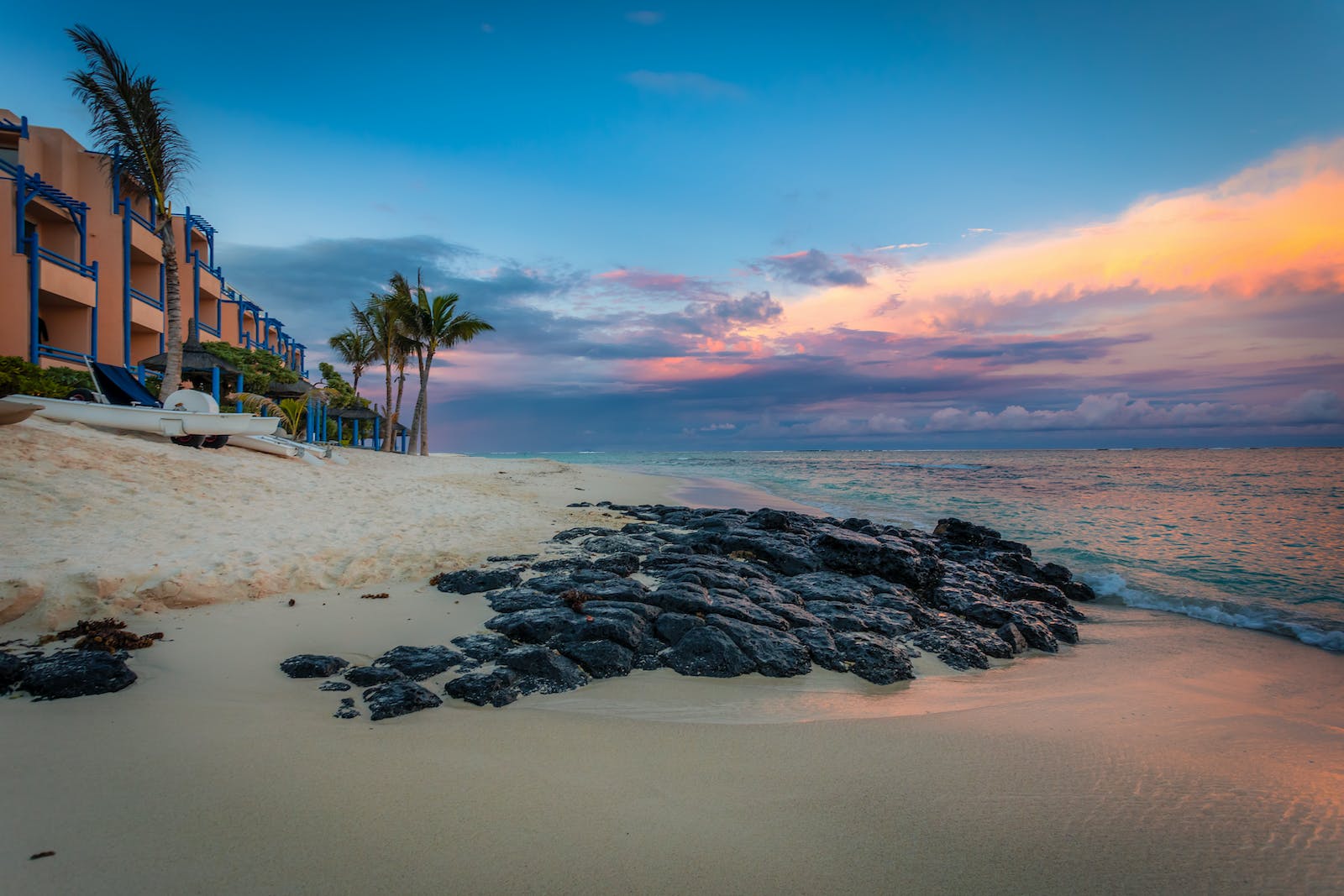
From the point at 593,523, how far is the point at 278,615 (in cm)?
683

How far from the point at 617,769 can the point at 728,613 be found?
2.65 meters

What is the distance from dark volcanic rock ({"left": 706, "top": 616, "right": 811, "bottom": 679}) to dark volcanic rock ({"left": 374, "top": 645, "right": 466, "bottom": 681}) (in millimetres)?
2176

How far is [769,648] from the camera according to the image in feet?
17.0

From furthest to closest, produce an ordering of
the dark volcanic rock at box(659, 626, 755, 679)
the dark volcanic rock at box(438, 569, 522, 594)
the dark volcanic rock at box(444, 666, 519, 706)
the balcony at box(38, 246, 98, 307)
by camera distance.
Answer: the balcony at box(38, 246, 98, 307)
the dark volcanic rock at box(438, 569, 522, 594)
the dark volcanic rock at box(659, 626, 755, 679)
the dark volcanic rock at box(444, 666, 519, 706)

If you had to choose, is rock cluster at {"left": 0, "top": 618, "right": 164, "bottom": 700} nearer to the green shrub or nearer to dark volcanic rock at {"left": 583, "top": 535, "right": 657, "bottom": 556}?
dark volcanic rock at {"left": 583, "top": 535, "right": 657, "bottom": 556}

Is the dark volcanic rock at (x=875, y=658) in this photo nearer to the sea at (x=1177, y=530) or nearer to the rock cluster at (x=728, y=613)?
the rock cluster at (x=728, y=613)

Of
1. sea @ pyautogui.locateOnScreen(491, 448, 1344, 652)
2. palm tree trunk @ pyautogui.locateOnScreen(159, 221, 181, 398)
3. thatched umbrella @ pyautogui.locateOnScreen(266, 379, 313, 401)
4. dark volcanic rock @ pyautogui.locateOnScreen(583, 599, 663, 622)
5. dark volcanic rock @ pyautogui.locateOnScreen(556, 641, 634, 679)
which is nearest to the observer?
dark volcanic rock @ pyautogui.locateOnScreen(556, 641, 634, 679)

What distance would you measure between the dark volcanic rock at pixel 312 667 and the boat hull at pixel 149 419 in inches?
418

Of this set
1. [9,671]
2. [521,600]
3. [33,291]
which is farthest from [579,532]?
[33,291]

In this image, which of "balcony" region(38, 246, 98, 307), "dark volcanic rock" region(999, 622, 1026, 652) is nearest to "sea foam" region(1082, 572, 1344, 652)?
"dark volcanic rock" region(999, 622, 1026, 652)

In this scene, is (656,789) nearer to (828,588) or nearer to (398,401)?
(828,588)

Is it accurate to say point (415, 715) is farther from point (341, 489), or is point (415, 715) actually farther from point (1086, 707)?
point (341, 489)

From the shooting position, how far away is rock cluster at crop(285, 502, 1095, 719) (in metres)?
4.60

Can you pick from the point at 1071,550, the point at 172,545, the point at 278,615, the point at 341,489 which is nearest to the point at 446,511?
the point at 341,489
